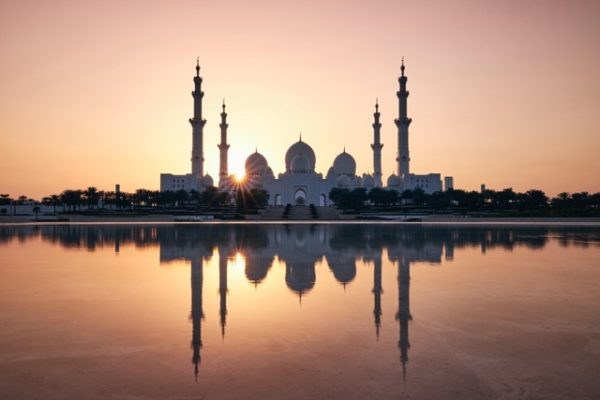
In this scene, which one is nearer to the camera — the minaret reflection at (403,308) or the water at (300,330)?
the water at (300,330)

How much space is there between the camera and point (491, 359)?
19.1 ft

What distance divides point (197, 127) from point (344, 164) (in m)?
32.1

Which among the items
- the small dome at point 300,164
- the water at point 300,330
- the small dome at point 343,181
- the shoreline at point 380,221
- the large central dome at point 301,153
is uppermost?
the large central dome at point 301,153

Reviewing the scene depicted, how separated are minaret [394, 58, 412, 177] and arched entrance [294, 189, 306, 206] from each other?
2063 centimetres

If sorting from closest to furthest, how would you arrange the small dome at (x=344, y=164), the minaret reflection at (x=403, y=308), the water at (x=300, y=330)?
the water at (x=300, y=330)
the minaret reflection at (x=403, y=308)
the small dome at (x=344, y=164)

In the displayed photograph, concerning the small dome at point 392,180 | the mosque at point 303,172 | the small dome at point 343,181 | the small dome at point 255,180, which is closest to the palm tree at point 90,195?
the mosque at point 303,172

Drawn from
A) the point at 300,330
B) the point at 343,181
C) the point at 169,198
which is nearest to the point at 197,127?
the point at 169,198

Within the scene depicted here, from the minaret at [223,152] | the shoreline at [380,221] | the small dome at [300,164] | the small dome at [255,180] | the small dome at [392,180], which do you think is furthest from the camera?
the small dome at [392,180]

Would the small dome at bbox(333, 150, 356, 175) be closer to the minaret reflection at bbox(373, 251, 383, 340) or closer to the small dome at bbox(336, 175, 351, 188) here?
the small dome at bbox(336, 175, 351, 188)

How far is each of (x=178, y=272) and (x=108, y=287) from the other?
7.13 feet

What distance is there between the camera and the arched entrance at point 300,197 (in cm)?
8159

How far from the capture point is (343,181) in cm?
8425

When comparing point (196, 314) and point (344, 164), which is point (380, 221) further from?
point (344, 164)

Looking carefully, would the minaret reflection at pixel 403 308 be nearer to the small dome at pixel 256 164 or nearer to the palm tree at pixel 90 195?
the palm tree at pixel 90 195
